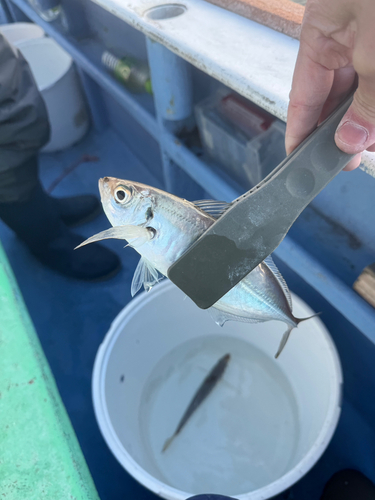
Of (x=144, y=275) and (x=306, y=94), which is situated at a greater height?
(x=306, y=94)

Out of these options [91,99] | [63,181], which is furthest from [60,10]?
[63,181]

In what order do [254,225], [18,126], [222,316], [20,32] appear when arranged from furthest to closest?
[20,32]
[18,126]
[222,316]
[254,225]

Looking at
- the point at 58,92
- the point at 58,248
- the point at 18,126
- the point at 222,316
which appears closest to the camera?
the point at 222,316

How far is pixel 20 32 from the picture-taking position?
2477 mm

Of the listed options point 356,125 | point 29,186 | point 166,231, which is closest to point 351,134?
point 356,125

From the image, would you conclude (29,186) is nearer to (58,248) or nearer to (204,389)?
(58,248)

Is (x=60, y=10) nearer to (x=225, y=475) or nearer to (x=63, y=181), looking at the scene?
(x=63, y=181)

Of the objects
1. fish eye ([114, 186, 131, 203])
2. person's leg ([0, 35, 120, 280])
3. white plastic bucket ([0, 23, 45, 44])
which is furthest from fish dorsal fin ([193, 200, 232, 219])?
white plastic bucket ([0, 23, 45, 44])

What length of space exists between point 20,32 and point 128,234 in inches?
110

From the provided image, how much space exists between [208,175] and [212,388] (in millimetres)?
903

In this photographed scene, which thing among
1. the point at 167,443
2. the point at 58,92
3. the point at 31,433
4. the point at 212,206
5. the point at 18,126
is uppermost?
the point at 212,206

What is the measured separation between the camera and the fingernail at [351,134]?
1.50 ft

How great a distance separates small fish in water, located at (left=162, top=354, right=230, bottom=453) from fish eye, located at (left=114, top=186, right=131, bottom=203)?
3.84 ft

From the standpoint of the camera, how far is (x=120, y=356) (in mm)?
1223
